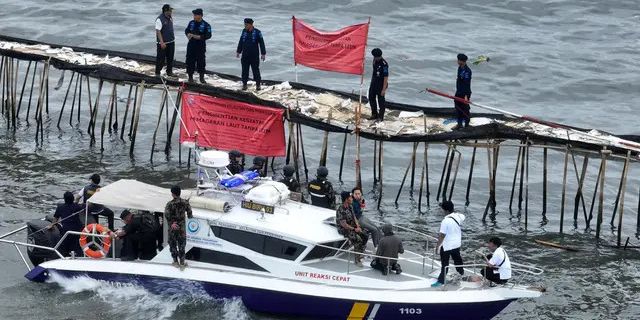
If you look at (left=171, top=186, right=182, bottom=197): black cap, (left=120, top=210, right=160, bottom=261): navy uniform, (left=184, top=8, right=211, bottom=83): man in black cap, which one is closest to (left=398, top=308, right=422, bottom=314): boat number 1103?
(left=171, top=186, right=182, bottom=197): black cap

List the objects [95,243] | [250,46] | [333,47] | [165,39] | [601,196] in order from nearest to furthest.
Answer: [95,243], [601,196], [333,47], [250,46], [165,39]

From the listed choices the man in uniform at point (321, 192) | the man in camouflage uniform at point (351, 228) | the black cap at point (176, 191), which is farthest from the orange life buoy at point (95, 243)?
the man in camouflage uniform at point (351, 228)

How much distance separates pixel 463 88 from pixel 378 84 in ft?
7.15

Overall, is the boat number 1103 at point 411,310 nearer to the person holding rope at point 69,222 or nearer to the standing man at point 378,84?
the person holding rope at point 69,222

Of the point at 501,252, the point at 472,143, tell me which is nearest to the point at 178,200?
the point at 501,252

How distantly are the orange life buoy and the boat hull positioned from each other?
3.33 feet

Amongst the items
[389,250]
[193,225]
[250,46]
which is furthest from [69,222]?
[250,46]

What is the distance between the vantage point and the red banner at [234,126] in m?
28.8

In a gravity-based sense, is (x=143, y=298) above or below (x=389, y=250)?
below

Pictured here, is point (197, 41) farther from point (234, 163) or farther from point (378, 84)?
point (234, 163)

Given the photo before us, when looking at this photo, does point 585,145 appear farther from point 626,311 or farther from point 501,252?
point 501,252

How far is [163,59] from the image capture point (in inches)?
1225

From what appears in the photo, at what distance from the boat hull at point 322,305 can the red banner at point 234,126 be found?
715cm

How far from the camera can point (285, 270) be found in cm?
2172
